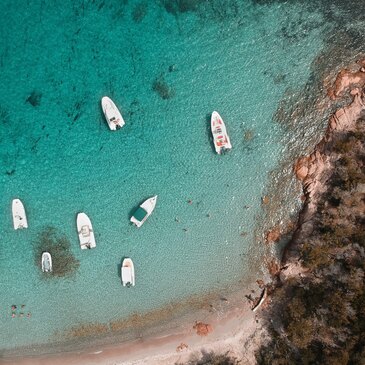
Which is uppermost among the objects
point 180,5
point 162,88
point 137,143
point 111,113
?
point 180,5

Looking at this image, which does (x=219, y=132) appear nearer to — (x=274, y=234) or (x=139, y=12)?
(x=274, y=234)

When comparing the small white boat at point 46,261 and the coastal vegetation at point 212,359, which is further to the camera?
the small white boat at point 46,261

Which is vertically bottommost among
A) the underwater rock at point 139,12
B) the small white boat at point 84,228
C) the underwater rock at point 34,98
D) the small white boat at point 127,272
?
the small white boat at point 127,272

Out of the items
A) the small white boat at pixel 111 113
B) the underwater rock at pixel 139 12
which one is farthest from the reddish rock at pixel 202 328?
the underwater rock at pixel 139 12

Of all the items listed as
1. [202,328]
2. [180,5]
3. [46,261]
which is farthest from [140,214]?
[180,5]

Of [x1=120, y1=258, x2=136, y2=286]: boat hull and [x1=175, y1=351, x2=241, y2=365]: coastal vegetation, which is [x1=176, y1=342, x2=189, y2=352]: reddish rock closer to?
[x1=175, y1=351, x2=241, y2=365]: coastal vegetation

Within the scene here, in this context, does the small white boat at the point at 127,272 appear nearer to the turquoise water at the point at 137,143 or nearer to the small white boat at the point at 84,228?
the turquoise water at the point at 137,143
